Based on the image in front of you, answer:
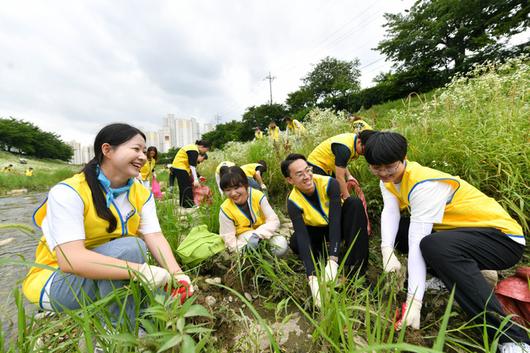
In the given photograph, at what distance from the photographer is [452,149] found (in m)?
2.15

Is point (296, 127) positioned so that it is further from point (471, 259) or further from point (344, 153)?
point (471, 259)

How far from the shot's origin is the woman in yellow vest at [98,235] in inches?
43.7

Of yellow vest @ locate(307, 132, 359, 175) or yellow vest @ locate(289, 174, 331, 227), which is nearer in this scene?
yellow vest @ locate(289, 174, 331, 227)

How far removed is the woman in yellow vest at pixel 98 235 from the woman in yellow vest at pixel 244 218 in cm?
73

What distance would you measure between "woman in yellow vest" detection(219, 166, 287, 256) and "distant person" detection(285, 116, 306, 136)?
254 centimetres

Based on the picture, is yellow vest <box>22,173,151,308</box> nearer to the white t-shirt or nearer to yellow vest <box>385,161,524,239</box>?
the white t-shirt

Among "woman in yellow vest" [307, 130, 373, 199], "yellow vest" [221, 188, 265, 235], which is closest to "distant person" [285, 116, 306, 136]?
"woman in yellow vest" [307, 130, 373, 199]

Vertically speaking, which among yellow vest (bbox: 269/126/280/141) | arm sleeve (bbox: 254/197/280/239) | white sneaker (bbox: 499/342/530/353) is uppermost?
yellow vest (bbox: 269/126/280/141)

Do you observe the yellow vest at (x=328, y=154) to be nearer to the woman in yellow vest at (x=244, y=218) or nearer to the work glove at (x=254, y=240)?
the woman in yellow vest at (x=244, y=218)

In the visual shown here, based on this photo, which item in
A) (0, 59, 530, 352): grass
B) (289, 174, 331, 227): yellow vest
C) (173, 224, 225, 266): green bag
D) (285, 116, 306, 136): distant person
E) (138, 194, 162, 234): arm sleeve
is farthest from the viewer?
(285, 116, 306, 136): distant person

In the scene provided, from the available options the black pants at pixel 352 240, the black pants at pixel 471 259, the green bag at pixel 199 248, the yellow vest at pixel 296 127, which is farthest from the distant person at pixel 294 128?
the black pants at pixel 471 259

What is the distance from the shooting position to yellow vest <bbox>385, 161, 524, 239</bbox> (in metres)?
1.32

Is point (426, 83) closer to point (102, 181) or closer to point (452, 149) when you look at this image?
point (452, 149)

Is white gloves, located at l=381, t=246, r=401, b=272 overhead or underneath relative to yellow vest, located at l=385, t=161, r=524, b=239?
underneath
